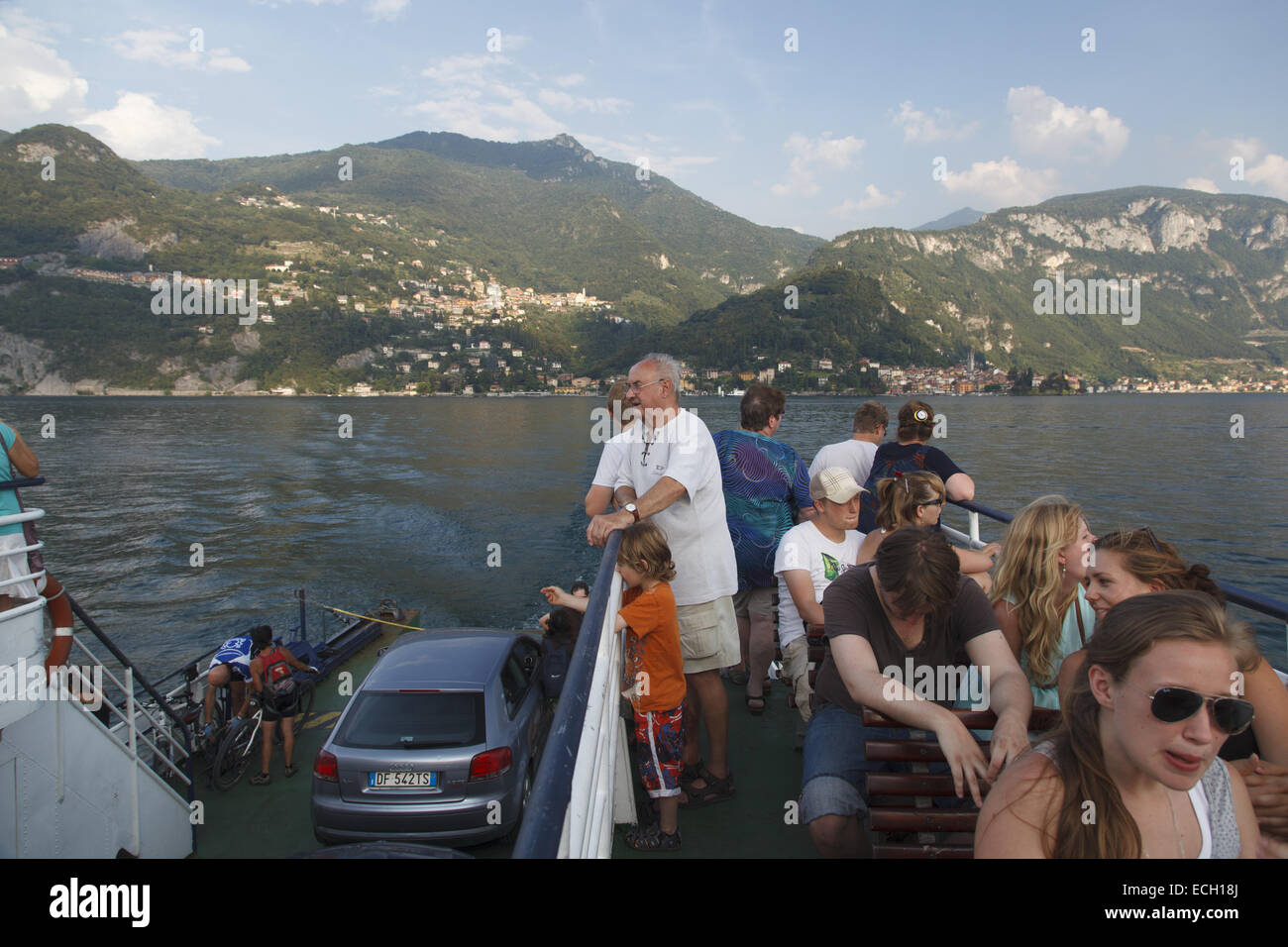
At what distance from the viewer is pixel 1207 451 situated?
46125 millimetres

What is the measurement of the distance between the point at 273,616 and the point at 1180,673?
748 inches

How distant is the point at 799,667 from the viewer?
3.59 m

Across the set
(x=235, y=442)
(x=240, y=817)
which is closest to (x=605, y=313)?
(x=235, y=442)

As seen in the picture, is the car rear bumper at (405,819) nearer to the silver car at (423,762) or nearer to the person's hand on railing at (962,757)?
the silver car at (423,762)

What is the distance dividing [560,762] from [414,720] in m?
3.75

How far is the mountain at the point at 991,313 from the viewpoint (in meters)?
118

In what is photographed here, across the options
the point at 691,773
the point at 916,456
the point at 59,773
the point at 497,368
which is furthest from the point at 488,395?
the point at 691,773

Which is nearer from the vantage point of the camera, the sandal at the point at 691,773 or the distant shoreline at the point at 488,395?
the sandal at the point at 691,773

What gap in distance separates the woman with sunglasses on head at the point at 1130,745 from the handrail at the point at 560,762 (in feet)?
2.75

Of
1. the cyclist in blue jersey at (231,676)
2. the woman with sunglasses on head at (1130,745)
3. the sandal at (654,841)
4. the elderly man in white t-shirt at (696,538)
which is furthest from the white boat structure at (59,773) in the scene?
the woman with sunglasses on head at (1130,745)

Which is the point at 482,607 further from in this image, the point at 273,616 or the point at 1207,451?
the point at 1207,451

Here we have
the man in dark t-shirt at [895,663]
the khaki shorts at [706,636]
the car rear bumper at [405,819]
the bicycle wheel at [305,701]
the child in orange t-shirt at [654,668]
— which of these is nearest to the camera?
the man in dark t-shirt at [895,663]

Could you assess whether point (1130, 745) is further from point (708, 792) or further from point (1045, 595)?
point (708, 792)
